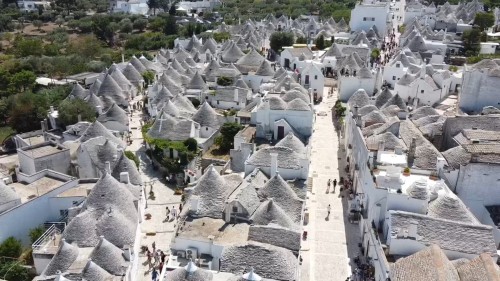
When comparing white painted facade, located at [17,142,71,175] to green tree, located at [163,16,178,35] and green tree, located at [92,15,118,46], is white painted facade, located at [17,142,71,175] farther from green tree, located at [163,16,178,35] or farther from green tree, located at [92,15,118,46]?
green tree, located at [163,16,178,35]

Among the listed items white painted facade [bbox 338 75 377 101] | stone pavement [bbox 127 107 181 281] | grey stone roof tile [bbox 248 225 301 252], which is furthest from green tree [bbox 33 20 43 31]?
grey stone roof tile [bbox 248 225 301 252]

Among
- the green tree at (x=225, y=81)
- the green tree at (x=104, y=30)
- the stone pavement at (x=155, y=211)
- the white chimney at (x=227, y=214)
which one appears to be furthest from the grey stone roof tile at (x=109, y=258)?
the green tree at (x=104, y=30)

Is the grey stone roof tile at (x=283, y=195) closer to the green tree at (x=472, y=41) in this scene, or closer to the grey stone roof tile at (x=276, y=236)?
the grey stone roof tile at (x=276, y=236)

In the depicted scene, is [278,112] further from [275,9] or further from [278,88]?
[275,9]

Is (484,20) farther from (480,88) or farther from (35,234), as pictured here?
(35,234)


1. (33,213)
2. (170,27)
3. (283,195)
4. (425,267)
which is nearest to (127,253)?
(33,213)

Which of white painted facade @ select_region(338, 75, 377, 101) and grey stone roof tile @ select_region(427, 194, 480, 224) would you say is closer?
grey stone roof tile @ select_region(427, 194, 480, 224)
